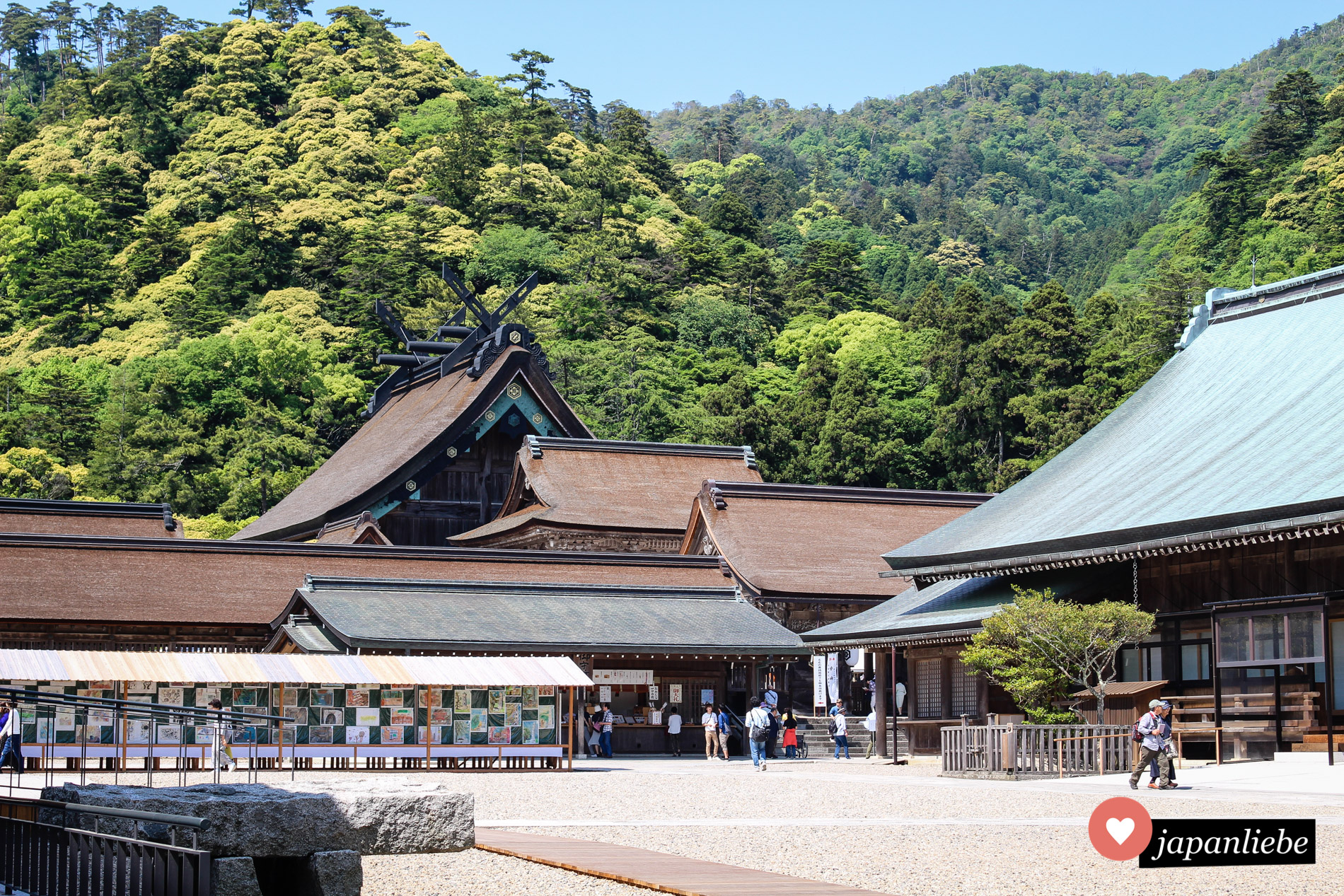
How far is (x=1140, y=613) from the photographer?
21844mm

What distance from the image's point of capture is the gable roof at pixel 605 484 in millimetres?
39312

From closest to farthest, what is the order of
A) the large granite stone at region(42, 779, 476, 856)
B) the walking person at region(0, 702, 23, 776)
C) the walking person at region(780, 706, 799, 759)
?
the large granite stone at region(42, 779, 476, 856) → the walking person at region(0, 702, 23, 776) → the walking person at region(780, 706, 799, 759)

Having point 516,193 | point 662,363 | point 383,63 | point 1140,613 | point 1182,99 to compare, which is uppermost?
point 1182,99

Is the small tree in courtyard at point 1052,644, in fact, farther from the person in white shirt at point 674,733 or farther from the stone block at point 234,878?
the stone block at point 234,878

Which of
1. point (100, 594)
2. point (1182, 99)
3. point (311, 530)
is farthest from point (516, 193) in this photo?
point (1182, 99)

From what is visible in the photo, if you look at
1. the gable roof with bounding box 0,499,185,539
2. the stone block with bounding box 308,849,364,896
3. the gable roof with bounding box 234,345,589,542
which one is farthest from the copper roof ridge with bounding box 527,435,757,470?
the stone block with bounding box 308,849,364,896

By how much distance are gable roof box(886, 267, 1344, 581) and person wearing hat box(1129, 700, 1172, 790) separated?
4099 millimetres

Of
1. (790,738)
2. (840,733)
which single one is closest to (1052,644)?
(840,733)

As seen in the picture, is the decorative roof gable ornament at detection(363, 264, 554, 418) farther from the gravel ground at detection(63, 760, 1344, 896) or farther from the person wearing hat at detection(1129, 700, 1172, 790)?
the person wearing hat at detection(1129, 700, 1172, 790)

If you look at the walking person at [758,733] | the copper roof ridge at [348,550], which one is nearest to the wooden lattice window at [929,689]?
the walking person at [758,733]

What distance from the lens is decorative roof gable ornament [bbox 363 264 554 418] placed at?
42250mm

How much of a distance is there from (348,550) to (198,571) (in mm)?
3163

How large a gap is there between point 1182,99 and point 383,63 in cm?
12523

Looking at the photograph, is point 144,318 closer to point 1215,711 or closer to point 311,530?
point 311,530
